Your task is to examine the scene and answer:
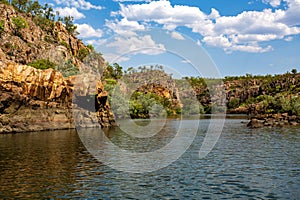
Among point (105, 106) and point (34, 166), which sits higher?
point (105, 106)

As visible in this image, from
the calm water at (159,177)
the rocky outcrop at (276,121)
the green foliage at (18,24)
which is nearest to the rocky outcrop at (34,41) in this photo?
the green foliage at (18,24)

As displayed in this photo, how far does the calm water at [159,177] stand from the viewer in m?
24.5

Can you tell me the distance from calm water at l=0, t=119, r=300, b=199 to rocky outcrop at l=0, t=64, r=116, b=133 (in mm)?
27949

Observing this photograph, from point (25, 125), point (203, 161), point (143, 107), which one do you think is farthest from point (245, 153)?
point (143, 107)

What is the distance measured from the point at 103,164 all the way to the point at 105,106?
5511 cm

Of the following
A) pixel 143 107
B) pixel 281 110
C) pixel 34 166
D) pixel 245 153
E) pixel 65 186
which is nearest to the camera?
pixel 65 186

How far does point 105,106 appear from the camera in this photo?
9031 cm

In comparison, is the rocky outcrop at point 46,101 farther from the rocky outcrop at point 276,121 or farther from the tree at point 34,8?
the tree at point 34,8

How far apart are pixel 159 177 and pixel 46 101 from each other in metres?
53.8

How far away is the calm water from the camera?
2455 cm

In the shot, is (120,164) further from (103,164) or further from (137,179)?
(137,179)

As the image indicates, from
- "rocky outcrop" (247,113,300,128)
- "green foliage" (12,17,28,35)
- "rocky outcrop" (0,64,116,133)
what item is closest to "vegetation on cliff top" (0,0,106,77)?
"green foliage" (12,17,28,35)

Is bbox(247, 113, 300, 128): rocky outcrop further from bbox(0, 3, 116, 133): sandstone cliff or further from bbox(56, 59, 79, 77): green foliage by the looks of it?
bbox(56, 59, 79, 77): green foliage

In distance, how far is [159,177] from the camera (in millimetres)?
30016
